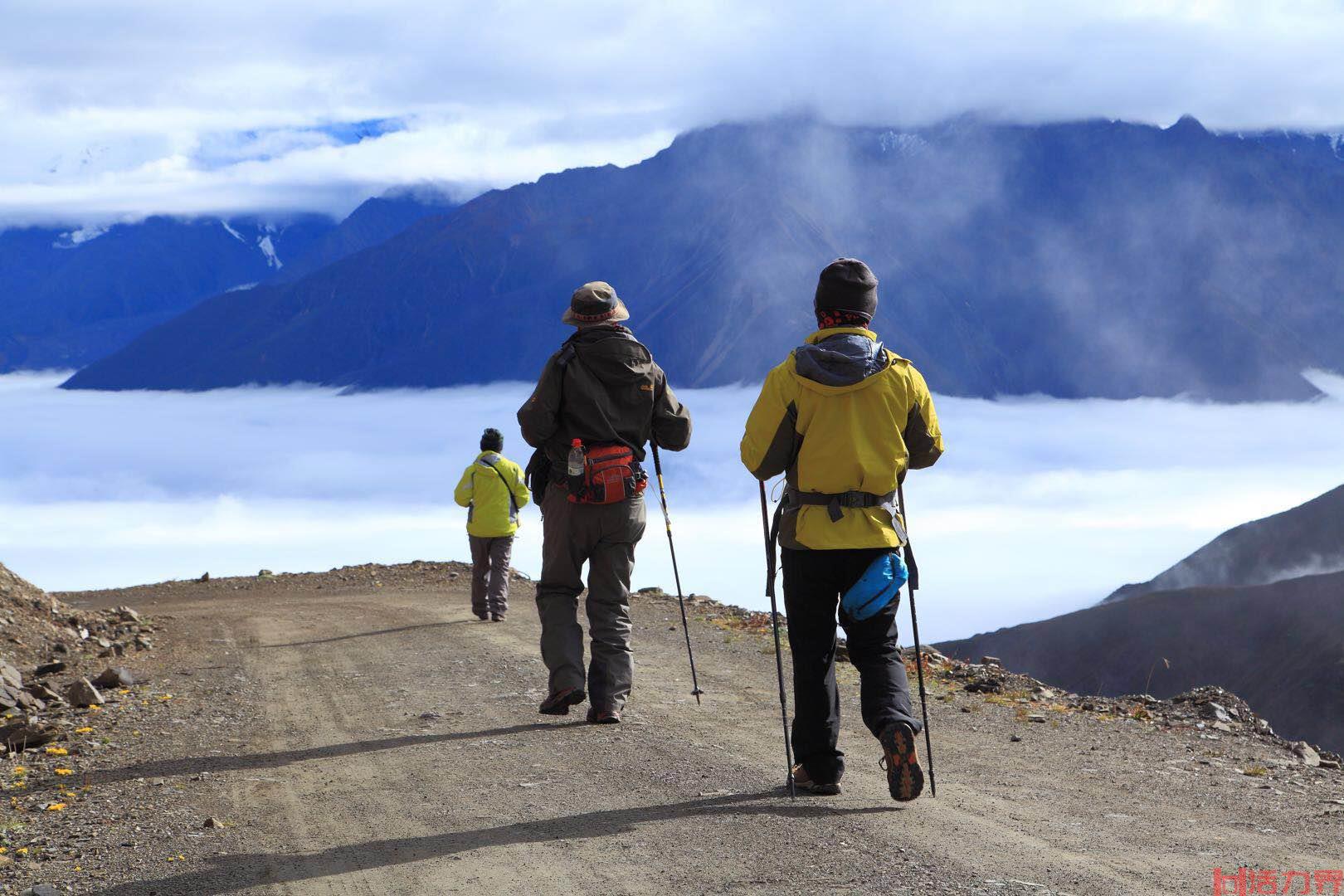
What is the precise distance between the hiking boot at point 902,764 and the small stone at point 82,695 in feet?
23.4

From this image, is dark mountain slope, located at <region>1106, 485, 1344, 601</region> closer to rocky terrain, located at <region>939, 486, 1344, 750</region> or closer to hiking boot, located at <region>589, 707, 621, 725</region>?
rocky terrain, located at <region>939, 486, 1344, 750</region>

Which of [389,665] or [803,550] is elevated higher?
[803,550]

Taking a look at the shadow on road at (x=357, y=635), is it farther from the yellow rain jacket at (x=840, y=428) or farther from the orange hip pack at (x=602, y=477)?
the yellow rain jacket at (x=840, y=428)

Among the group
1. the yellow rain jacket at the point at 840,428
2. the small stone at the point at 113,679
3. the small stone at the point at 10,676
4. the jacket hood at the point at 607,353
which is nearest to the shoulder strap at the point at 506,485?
the small stone at the point at 113,679

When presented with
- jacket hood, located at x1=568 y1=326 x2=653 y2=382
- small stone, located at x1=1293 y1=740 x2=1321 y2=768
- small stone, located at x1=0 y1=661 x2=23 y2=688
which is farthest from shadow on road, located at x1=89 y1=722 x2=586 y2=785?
small stone, located at x1=1293 y1=740 x2=1321 y2=768

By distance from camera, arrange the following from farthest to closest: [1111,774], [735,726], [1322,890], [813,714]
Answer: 1. [735,726]
2. [1111,774]
3. [813,714]
4. [1322,890]

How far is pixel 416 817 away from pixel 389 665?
5.98 m

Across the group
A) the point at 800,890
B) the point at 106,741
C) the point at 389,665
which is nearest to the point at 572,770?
the point at 800,890

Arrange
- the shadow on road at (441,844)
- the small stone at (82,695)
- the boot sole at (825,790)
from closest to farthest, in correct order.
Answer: the shadow on road at (441,844) → the boot sole at (825,790) → the small stone at (82,695)

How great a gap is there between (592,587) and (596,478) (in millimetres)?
757

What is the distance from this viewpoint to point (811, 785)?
690cm

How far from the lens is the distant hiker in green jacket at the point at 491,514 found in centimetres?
1595

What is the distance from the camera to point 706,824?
6.35 metres

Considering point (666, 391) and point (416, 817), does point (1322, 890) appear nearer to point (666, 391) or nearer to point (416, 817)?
point (416, 817)
